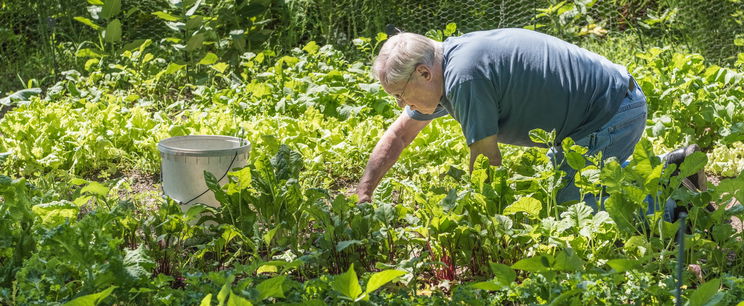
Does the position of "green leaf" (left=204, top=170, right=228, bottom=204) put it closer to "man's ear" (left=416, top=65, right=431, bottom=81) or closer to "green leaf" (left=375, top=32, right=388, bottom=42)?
"man's ear" (left=416, top=65, right=431, bottom=81)

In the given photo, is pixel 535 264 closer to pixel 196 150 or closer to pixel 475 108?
pixel 475 108

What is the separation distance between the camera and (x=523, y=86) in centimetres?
314

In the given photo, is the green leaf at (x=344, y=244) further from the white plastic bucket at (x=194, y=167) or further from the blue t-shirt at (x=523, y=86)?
the white plastic bucket at (x=194, y=167)

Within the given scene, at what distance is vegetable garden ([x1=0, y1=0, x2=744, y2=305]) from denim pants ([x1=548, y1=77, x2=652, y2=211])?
116 mm

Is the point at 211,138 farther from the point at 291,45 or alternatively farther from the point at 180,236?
the point at 291,45

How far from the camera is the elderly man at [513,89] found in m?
3.03

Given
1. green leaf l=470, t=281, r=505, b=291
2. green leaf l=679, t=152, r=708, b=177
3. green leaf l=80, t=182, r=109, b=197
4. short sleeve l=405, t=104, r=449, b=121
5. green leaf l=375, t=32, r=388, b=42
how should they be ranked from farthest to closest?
green leaf l=375, t=32, r=388, b=42, short sleeve l=405, t=104, r=449, b=121, green leaf l=80, t=182, r=109, b=197, green leaf l=679, t=152, r=708, b=177, green leaf l=470, t=281, r=505, b=291

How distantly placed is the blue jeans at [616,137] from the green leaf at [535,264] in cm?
89

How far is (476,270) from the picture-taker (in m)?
2.96

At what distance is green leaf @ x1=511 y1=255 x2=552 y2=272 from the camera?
231 cm

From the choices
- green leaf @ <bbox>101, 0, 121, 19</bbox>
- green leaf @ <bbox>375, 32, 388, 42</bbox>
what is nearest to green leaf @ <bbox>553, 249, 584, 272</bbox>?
green leaf @ <bbox>375, 32, 388, 42</bbox>

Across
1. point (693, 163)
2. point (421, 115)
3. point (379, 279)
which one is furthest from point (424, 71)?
point (379, 279)

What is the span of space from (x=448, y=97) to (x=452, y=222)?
0.48 meters

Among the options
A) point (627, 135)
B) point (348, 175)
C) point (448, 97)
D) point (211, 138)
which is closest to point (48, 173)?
point (211, 138)
